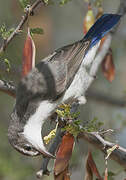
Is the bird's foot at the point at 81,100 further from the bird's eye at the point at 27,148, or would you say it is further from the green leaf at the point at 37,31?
the green leaf at the point at 37,31

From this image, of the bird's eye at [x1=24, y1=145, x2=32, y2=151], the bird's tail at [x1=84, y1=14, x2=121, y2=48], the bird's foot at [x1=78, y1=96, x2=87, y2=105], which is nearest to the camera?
the bird's eye at [x1=24, y1=145, x2=32, y2=151]

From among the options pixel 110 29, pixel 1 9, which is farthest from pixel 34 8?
pixel 1 9

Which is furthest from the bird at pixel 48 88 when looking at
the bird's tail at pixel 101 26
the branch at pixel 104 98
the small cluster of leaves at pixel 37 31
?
the branch at pixel 104 98

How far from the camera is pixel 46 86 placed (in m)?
4.22

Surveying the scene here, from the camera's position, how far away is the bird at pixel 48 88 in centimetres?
381

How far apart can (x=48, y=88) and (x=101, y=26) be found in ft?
3.98

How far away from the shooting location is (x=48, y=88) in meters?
4.28

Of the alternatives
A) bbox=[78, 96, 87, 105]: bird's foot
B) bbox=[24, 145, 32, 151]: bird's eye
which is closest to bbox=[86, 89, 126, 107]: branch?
bbox=[78, 96, 87, 105]: bird's foot

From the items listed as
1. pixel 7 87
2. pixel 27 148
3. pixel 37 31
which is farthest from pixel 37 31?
pixel 27 148

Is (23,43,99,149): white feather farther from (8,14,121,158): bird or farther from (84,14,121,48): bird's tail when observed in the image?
(84,14,121,48): bird's tail

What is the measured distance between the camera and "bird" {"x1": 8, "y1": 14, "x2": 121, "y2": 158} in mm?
3811

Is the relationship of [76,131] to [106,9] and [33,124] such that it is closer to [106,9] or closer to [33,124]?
[33,124]

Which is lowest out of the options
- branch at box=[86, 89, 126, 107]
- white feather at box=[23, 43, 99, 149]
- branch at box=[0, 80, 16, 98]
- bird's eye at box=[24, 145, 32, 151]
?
branch at box=[86, 89, 126, 107]

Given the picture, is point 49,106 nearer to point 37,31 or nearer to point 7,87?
point 7,87
